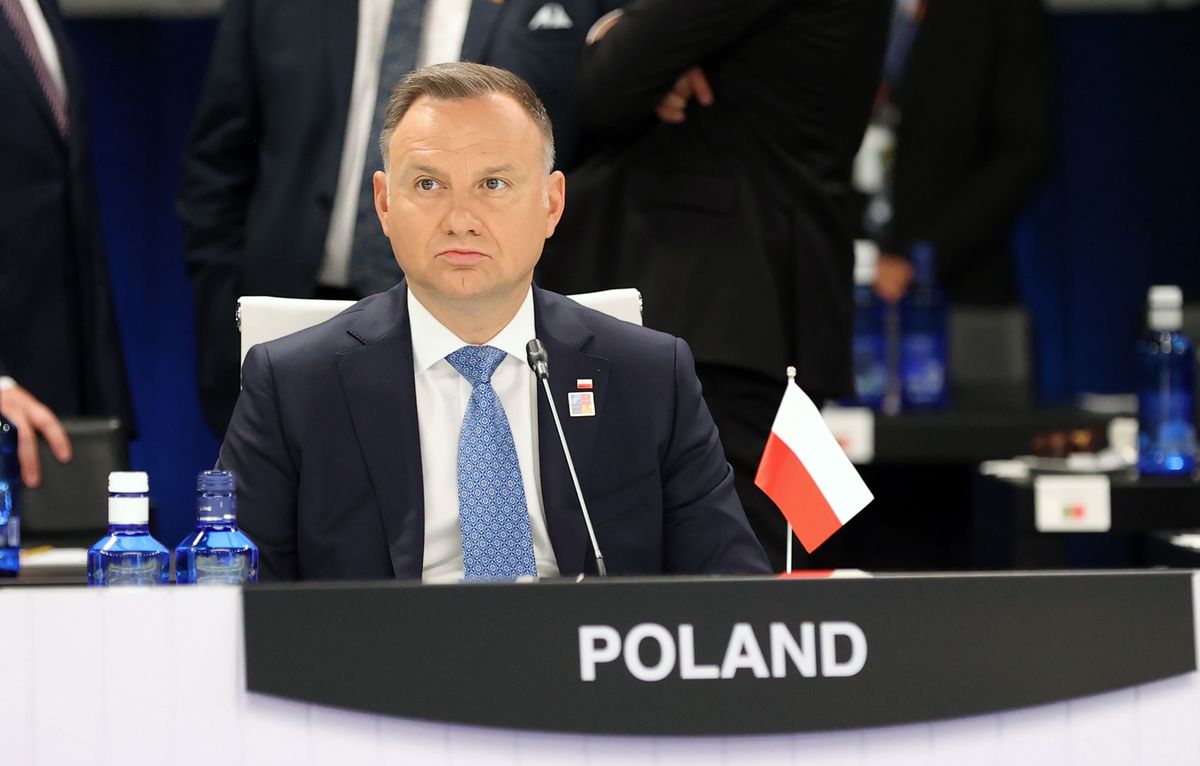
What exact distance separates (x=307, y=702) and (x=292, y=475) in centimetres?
60

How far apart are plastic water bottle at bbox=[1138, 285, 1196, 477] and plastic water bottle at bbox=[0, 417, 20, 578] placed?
213cm

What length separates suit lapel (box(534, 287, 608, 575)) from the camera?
1.78m

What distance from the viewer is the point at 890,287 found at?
4.74 meters

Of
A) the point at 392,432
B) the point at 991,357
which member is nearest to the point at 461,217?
the point at 392,432

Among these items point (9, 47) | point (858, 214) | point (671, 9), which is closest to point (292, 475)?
point (671, 9)

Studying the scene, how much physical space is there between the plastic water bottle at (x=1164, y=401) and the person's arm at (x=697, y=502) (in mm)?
1614

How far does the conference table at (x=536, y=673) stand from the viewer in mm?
1224

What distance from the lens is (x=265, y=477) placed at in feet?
5.82

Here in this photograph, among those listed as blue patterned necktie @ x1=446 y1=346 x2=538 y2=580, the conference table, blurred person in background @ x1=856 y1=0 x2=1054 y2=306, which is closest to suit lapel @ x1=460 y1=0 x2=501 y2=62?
blue patterned necktie @ x1=446 y1=346 x2=538 y2=580

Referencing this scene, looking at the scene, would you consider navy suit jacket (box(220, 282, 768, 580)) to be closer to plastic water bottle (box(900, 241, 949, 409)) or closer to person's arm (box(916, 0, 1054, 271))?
plastic water bottle (box(900, 241, 949, 409))

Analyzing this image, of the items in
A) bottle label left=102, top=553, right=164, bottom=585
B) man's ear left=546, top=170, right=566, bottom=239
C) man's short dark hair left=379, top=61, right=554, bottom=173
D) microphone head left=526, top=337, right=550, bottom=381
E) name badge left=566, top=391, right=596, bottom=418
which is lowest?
bottle label left=102, top=553, right=164, bottom=585

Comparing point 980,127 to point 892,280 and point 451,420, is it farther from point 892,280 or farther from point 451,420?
point 451,420

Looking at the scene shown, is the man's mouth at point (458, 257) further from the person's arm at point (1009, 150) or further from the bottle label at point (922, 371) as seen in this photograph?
the person's arm at point (1009, 150)

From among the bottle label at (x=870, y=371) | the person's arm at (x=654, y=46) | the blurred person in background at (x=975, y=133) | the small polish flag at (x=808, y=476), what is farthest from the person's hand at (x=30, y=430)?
the blurred person in background at (x=975, y=133)
